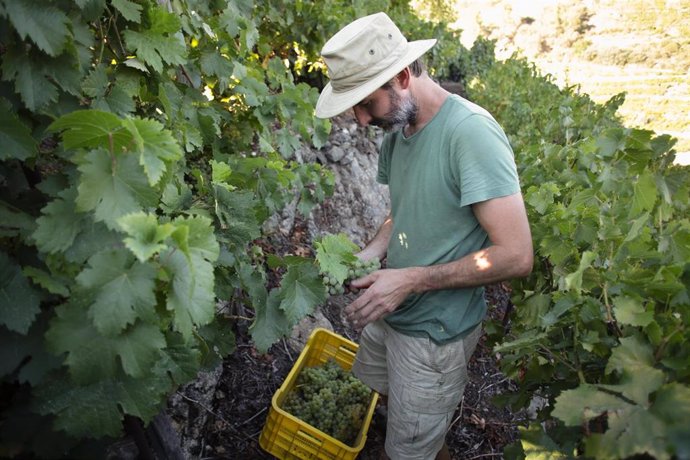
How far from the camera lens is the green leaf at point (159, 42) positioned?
156 cm

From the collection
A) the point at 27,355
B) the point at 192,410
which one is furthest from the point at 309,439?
the point at 27,355

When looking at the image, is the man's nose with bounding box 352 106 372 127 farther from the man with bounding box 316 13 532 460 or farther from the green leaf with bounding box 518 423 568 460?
the green leaf with bounding box 518 423 568 460

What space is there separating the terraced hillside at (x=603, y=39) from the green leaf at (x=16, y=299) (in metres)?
16.5

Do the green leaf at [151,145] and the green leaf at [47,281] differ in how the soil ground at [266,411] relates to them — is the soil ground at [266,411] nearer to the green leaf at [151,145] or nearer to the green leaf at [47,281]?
the green leaf at [47,281]

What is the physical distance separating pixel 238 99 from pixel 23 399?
6.24 feet

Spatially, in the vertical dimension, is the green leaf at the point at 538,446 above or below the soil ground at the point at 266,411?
above

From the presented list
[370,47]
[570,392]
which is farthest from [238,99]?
[570,392]

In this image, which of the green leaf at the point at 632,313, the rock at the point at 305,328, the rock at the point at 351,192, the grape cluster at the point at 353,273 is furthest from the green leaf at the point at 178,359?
the rock at the point at 351,192

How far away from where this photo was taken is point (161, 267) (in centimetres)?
106

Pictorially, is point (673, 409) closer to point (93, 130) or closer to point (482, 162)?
point (482, 162)

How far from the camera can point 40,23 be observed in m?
1.14

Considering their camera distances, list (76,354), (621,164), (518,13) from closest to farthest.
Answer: (76,354) < (621,164) < (518,13)

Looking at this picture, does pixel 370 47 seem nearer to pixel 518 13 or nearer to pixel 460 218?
pixel 460 218

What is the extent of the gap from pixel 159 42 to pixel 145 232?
89 cm
